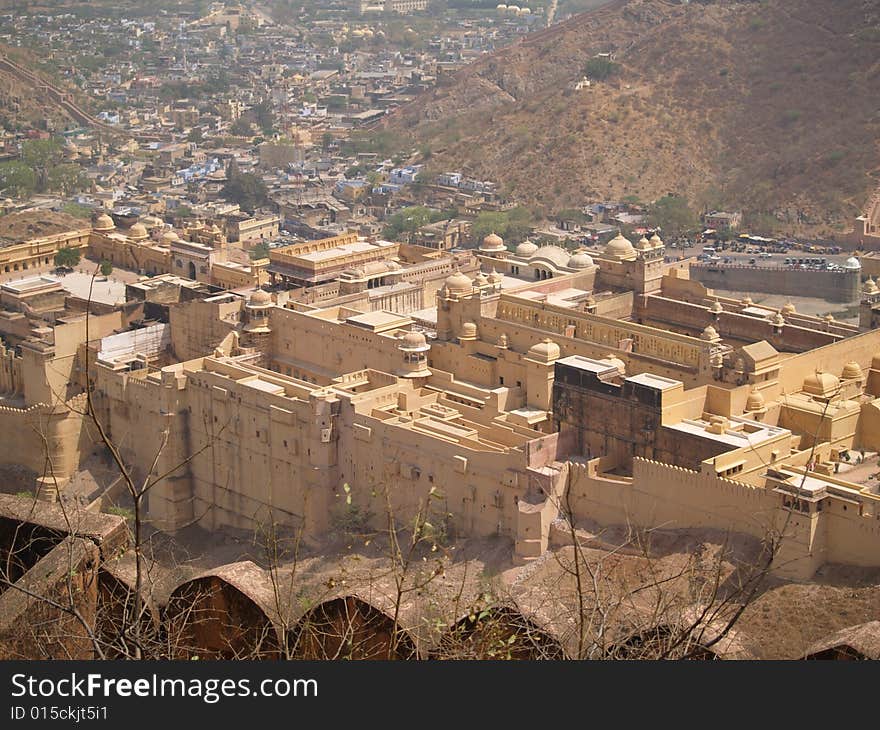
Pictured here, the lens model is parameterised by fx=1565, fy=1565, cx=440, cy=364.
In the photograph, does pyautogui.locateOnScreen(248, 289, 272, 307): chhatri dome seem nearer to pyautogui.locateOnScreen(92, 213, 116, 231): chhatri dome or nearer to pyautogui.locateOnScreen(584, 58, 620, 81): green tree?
pyautogui.locateOnScreen(92, 213, 116, 231): chhatri dome

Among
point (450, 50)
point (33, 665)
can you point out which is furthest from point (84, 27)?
Answer: point (33, 665)

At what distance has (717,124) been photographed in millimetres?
79188

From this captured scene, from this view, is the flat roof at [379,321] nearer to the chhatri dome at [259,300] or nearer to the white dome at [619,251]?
the chhatri dome at [259,300]

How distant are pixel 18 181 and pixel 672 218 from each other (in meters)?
34.8

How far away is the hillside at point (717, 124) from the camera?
70.8 meters

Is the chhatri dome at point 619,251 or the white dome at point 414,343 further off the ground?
the chhatri dome at point 619,251

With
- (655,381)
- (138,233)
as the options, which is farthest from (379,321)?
(138,233)

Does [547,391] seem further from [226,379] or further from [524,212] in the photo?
[524,212]

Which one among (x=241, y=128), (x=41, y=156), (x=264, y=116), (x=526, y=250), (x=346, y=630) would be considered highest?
(x=346, y=630)

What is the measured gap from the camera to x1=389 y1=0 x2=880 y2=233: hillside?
70750 millimetres

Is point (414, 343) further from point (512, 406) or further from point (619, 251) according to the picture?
point (619, 251)

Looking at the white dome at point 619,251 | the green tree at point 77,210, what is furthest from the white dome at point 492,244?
the green tree at point 77,210

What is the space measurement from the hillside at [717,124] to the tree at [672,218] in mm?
2895

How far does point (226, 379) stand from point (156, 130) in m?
71.0
